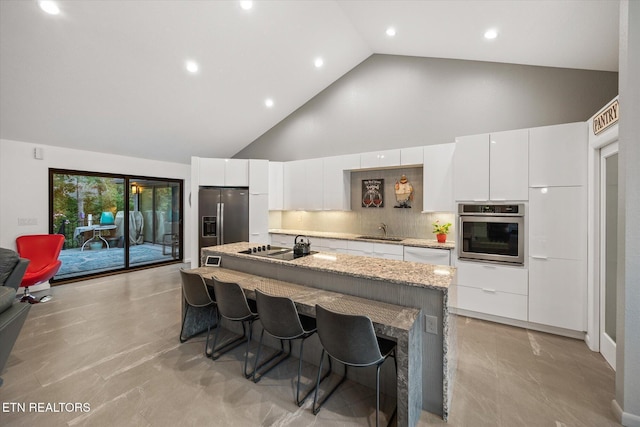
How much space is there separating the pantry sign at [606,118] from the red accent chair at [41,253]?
6.82 m

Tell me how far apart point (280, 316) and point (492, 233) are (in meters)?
2.80

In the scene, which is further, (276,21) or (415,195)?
(415,195)

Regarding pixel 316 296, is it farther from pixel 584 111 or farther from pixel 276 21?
pixel 584 111

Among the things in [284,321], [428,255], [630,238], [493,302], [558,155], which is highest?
[558,155]

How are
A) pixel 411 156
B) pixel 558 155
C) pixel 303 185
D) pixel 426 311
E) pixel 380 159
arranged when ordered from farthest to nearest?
pixel 303 185 < pixel 380 159 < pixel 411 156 < pixel 558 155 < pixel 426 311

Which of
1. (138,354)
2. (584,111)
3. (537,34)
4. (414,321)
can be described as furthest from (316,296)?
(584,111)

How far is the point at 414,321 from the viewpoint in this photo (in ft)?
5.65

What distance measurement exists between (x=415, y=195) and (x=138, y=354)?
4135 millimetres

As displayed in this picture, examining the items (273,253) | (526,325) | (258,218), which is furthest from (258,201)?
(526,325)

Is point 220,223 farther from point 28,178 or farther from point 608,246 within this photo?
point 608,246

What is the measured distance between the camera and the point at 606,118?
2418 mm

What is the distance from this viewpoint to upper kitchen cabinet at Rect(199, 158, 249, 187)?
5391 millimetres

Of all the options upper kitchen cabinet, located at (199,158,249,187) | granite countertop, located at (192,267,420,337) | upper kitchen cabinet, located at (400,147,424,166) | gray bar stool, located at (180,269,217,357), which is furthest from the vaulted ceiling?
granite countertop, located at (192,267,420,337)

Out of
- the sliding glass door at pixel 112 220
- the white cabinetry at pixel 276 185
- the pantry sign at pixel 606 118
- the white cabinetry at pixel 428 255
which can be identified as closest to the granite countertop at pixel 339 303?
the white cabinetry at pixel 428 255
